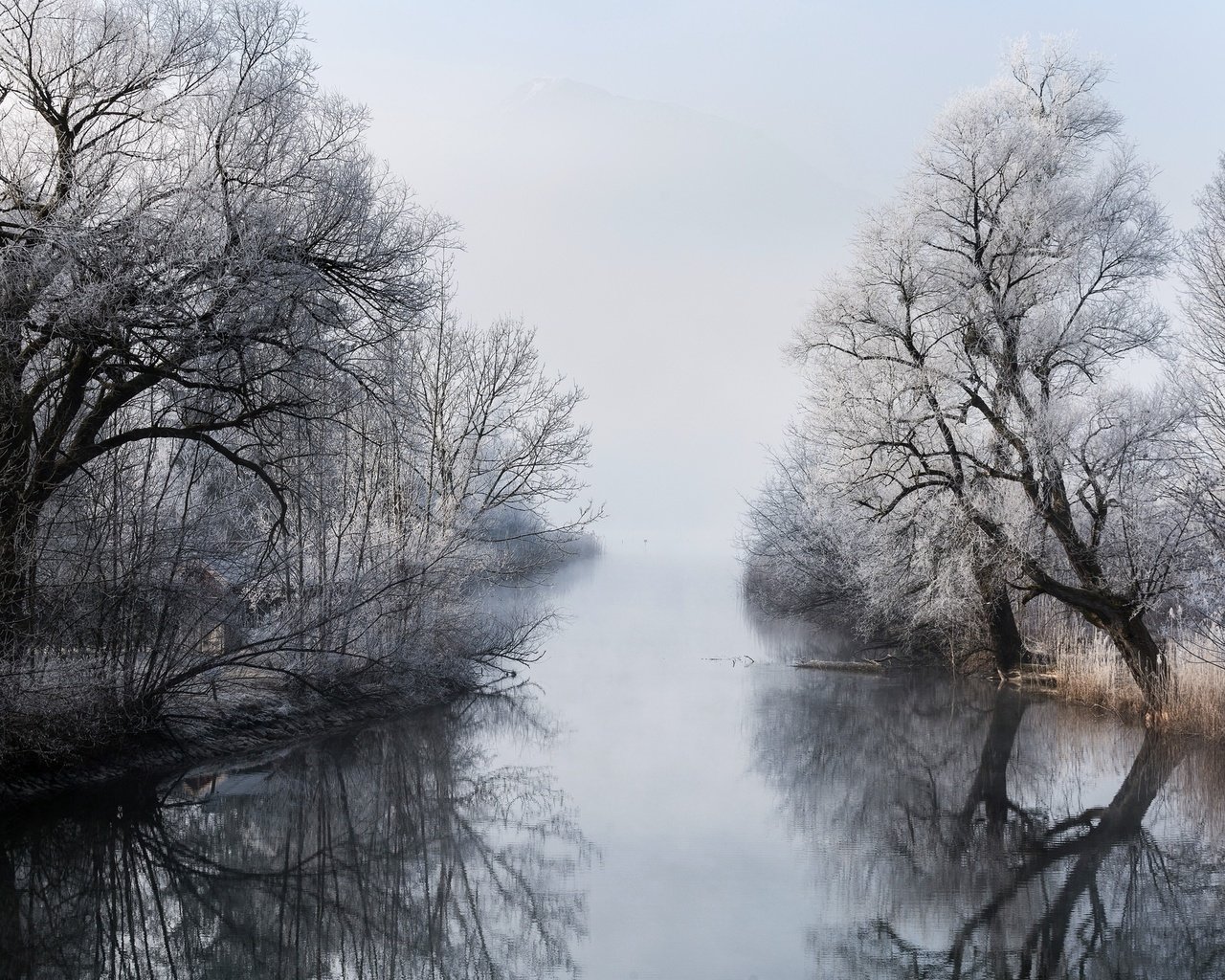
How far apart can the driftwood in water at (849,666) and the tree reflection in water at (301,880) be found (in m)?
12.0

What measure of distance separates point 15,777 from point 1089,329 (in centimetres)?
1538

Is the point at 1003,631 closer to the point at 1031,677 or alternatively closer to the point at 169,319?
the point at 1031,677

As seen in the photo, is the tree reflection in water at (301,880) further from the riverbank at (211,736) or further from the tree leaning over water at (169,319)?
the tree leaning over water at (169,319)

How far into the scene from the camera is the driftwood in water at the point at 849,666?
22797mm

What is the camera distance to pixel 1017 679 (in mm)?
20219

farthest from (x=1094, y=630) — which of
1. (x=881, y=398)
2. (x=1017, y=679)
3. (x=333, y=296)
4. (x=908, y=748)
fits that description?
(x=333, y=296)

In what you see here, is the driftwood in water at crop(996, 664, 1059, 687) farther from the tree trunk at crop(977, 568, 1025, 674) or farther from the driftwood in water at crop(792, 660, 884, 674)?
the driftwood in water at crop(792, 660, 884, 674)

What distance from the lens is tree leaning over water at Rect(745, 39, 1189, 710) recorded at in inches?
657

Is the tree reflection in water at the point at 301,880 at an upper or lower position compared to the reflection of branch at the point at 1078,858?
upper

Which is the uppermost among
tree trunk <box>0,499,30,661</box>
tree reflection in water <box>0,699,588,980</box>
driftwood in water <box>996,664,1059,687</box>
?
tree trunk <box>0,499,30,661</box>

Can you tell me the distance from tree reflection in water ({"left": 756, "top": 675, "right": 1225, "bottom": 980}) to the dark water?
3 centimetres

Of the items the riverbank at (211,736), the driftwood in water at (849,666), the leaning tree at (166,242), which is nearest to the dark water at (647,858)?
the riverbank at (211,736)

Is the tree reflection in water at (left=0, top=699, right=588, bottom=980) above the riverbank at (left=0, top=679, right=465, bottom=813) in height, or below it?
below

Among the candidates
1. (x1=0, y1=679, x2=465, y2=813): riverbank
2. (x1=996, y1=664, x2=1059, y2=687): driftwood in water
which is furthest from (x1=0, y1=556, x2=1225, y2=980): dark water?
(x1=996, y1=664, x2=1059, y2=687): driftwood in water
